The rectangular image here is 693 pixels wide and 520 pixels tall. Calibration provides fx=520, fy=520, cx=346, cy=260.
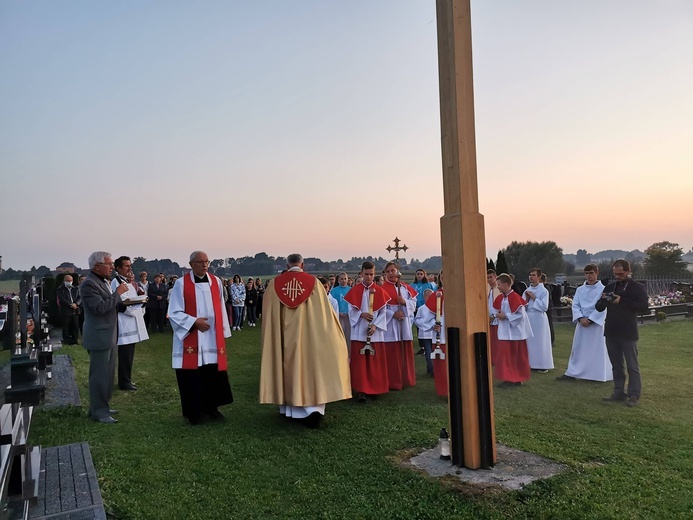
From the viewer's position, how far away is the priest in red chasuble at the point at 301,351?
20.4ft

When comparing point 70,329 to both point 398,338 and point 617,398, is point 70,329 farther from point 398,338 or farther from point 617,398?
point 617,398

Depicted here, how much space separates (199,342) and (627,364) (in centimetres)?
577

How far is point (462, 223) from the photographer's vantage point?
4586mm

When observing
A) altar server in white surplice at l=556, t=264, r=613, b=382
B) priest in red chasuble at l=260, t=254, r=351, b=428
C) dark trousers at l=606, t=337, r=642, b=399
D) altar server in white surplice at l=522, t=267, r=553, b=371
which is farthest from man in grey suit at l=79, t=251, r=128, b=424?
altar server in white surplice at l=556, t=264, r=613, b=382

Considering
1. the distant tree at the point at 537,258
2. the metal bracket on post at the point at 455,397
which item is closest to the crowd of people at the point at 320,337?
the metal bracket on post at the point at 455,397

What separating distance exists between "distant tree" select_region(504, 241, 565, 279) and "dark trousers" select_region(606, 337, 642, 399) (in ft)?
152

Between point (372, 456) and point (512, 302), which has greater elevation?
point (512, 302)

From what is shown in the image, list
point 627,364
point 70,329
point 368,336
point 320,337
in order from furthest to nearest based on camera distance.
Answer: point 70,329 < point 368,336 < point 627,364 < point 320,337

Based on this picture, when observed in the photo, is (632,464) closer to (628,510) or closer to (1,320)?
(628,510)

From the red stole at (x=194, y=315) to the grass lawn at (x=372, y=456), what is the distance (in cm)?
78

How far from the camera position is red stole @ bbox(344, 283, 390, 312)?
840 cm

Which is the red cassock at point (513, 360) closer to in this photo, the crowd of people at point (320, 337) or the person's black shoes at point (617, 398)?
the crowd of people at point (320, 337)

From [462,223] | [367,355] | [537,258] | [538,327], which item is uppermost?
[537,258]

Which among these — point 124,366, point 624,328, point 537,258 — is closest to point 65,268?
point 124,366
